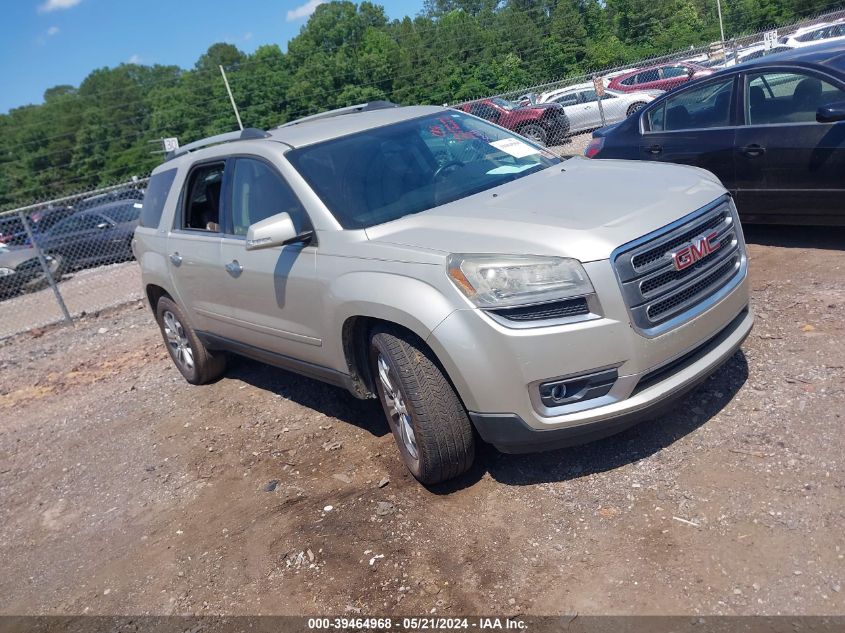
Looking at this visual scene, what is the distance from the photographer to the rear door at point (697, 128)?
6.52m

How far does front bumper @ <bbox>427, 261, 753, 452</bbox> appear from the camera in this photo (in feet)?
11.0

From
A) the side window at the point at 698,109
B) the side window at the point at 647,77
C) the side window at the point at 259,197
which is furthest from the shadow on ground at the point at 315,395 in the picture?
the side window at the point at 647,77

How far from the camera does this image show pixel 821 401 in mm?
3973

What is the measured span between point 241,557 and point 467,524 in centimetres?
116

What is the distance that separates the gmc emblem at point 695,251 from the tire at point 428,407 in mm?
1200

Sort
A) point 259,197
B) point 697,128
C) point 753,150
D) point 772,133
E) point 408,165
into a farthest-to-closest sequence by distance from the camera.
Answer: point 697,128 < point 753,150 < point 772,133 < point 259,197 < point 408,165

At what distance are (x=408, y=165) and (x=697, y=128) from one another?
11.2 ft

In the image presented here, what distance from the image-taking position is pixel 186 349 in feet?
21.6

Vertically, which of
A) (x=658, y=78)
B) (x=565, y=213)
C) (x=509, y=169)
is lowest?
(x=658, y=78)

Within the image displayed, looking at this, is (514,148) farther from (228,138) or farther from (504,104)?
(504,104)

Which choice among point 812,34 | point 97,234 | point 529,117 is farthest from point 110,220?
point 812,34

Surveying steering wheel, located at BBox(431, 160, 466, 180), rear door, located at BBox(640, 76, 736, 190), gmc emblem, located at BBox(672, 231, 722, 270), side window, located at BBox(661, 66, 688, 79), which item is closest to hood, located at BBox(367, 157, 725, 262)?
gmc emblem, located at BBox(672, 231, 722, 270)

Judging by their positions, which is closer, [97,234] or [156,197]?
[156,197]

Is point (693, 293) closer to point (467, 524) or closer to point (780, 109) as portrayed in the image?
point (467, 524)
